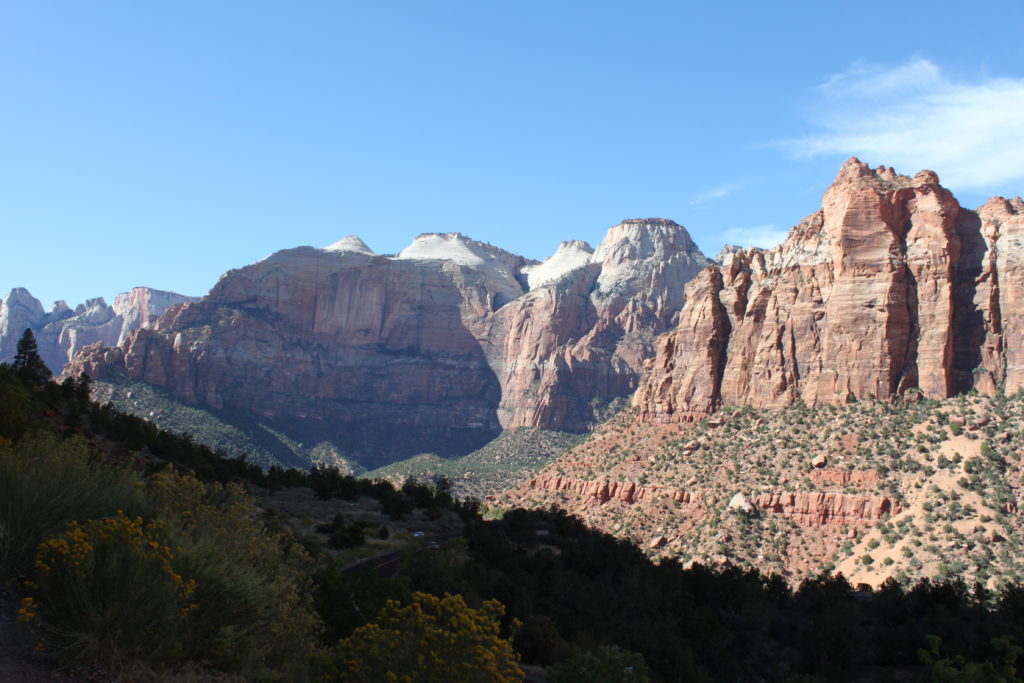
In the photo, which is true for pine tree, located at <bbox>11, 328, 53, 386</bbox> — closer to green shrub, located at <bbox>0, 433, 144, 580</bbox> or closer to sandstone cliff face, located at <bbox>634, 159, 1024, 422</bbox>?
green shrub, located at <bbox>0, 433, 144, 580</bbox>

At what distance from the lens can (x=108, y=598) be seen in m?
15.8

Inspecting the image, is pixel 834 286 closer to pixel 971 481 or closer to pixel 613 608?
pixel 971 481

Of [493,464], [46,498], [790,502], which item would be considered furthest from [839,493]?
[493,464]

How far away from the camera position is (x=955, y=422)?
7431 cm

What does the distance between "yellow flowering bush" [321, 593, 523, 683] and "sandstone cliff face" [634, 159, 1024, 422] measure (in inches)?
2873

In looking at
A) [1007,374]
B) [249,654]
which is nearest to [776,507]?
[1007,374]

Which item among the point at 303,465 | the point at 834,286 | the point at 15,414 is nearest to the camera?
the point at 15,414

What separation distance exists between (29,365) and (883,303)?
74.0 m

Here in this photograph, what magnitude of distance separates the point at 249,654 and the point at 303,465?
148056 mm

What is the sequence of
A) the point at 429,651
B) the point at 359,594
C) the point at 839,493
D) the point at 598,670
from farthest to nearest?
the point at 839,493, the point at 359,594, the point at 598,670, the point at 429,651

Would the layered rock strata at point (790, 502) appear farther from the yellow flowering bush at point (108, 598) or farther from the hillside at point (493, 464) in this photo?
the yellow flowering bush at point (108, 598)

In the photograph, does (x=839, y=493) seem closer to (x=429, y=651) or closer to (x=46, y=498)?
(x=429, y=651)

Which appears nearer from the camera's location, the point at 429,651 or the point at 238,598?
the point at 429,651

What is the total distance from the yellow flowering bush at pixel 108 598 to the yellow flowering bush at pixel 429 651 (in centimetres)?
324
